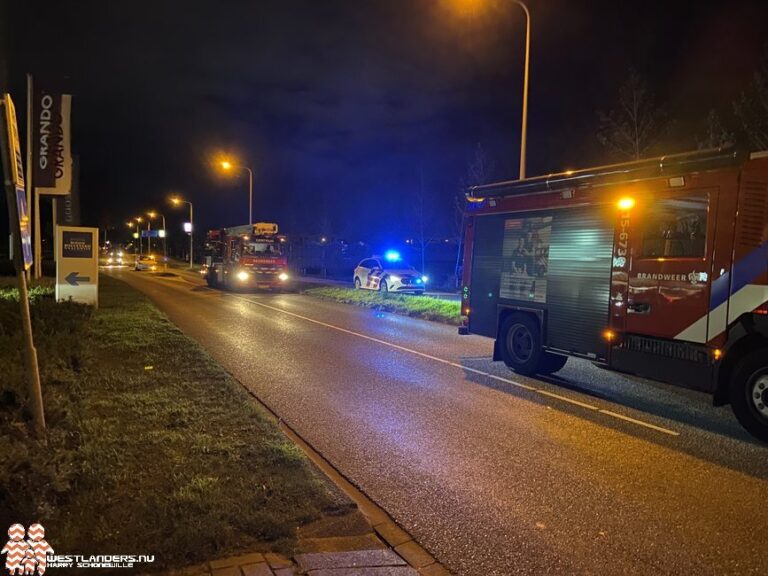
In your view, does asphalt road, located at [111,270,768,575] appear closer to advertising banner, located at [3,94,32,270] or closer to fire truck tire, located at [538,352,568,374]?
fire truck tire, located at [538,352,568,374]

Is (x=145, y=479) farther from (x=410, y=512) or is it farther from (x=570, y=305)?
(x=570, y=305)

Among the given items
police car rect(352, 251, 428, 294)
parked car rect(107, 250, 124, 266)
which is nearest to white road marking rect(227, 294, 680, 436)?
police car rect(352, 251, 428, 294)

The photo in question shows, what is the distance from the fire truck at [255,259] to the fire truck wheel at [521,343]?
62.2ft

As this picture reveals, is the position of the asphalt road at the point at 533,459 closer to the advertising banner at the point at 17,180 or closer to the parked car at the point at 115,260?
the advertising banner at the point at 17,180

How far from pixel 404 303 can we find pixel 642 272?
40.5ft

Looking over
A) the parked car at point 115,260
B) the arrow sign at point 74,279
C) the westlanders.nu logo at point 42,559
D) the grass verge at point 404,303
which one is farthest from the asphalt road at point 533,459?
the parked car at point 115,260

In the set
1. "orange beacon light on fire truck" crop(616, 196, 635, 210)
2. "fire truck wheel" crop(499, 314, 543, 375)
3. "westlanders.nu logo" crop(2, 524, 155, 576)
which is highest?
"orange beacon light on fire truck" crop(616, 196, 635, 210)

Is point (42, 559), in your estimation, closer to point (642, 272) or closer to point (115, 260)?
point (642, 272)

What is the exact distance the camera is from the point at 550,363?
375 inches

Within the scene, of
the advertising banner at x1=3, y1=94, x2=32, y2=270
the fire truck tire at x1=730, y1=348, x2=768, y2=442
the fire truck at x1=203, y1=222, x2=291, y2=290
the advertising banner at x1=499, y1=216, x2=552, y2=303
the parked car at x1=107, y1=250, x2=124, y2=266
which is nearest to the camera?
the advertising banner at x1=3, y1=94, x2=32, y2=270

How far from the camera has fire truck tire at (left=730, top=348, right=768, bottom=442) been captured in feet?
20.2

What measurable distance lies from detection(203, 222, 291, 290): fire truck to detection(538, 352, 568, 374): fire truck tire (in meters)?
19.6

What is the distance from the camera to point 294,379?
898 cm

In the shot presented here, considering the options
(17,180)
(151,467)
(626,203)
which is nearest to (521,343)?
(626,203)
